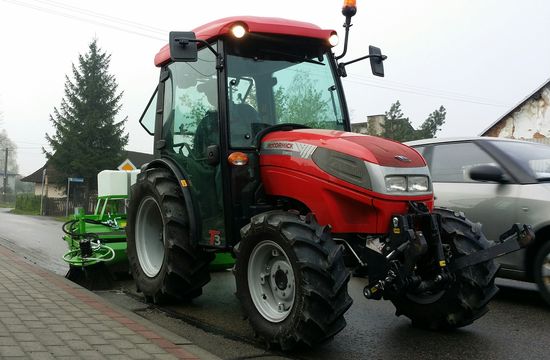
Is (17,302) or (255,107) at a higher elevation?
(255,107)

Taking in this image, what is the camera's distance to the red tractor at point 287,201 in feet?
12.6

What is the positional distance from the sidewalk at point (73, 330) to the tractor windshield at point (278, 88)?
5.80 feet

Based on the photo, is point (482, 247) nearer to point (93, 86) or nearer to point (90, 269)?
point (90, 269)

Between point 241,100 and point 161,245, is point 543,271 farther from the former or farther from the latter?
point 161,245

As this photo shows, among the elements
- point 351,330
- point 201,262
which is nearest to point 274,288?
point 351,330

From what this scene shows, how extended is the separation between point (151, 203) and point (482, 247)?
3405 mm

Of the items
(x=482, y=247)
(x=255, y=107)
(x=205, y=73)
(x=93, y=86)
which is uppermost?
(x=93, y=86)

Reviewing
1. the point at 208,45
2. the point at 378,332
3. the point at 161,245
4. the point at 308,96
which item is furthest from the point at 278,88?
the point at 378,332

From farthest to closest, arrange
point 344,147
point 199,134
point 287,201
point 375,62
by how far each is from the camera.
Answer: point 375,62 < point 199,134 < point 287,201 < point 344,147

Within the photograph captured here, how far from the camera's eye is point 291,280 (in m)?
4.03

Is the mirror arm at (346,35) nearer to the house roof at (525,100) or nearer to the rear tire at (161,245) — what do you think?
the rear tire at (161,245)

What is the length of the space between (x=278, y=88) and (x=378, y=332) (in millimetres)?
2400

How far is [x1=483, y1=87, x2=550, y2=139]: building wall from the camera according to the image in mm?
19453

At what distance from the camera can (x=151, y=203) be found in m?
5.86
